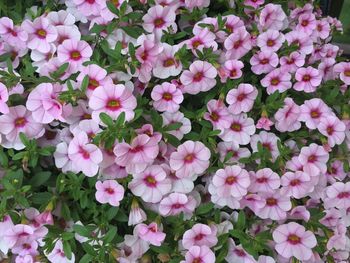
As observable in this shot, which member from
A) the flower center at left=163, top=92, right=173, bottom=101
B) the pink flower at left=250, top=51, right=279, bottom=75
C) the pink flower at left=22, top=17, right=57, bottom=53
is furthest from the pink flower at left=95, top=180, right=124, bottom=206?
the pink flower at left=250, top=51, right=279, bottom=75

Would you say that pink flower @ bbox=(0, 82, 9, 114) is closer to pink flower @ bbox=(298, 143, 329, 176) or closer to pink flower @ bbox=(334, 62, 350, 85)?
pink flower @ bbox=(298, 143, 329, 176)

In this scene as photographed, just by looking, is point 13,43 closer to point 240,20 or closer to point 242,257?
point 240,20

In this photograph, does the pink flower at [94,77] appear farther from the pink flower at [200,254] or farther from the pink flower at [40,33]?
the pink flower at [200,254]

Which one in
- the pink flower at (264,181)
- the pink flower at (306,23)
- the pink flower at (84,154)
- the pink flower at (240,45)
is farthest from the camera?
the pink flower at (306,23)

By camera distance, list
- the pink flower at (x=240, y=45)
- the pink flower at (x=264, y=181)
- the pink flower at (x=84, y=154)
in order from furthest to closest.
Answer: the pink flower at (x=240, y=45) < the pink flower at (x=264, y=181) < the pink flower at (x=84, y=154)

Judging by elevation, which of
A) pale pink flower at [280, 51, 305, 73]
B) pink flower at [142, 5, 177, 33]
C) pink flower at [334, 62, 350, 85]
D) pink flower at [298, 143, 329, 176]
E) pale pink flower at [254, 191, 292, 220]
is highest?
pink flower at [142, 5, 177, 33]

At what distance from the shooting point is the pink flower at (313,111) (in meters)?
1.18

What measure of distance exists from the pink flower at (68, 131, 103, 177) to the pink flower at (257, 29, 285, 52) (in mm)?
519

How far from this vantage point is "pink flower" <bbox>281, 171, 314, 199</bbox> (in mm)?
1116

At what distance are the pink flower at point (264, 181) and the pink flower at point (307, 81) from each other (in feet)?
0.86

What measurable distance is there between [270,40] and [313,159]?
328 mm

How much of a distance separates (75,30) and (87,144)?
316 millimetres

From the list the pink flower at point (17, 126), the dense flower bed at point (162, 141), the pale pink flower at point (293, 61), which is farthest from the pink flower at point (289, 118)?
the pink flower at point (17, 126)

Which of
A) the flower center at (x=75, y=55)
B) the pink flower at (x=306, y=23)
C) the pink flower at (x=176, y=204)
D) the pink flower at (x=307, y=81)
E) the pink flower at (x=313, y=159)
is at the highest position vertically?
the flower center at (x=75, y=55)
